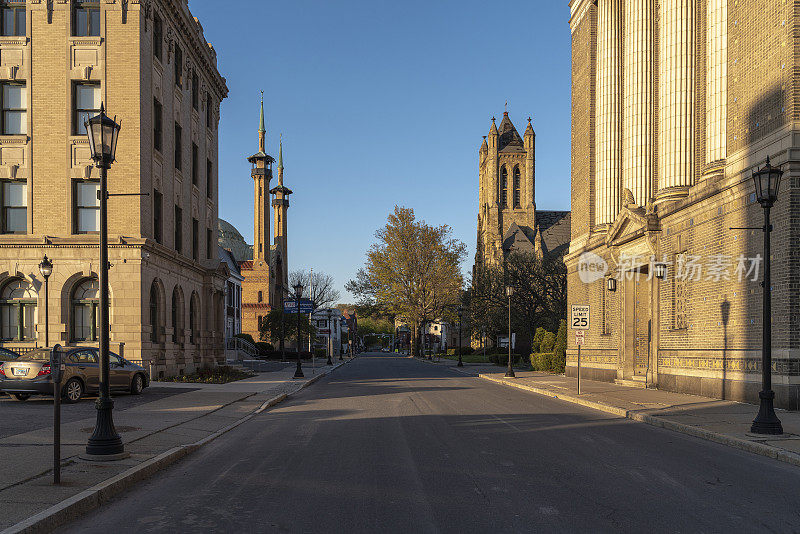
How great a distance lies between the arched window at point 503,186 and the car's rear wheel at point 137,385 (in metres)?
86.9

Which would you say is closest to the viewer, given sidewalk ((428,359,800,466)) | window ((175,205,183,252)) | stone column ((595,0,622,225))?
sidewalk ((428,359,800,466))

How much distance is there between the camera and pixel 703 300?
2002cm

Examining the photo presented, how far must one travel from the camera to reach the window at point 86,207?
26047 mm

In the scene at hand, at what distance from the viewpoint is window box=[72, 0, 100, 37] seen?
1034 inches

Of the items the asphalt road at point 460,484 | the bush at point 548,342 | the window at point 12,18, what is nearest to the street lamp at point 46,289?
the window at point 12,18

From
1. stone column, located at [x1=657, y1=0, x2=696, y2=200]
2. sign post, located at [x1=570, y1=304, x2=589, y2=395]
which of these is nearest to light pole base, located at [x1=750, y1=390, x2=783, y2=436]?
sign post, located at [x1=570, y1=304, x2=589, y2=395]

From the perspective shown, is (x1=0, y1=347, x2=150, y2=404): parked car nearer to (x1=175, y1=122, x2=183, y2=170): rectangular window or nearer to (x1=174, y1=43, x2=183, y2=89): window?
(x1=175, y1=122, x2=183, y2=170): rectangular window

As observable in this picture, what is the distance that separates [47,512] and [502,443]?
23.3ft

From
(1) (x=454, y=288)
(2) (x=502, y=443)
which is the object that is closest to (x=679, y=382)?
(2) (x=502, y=443)

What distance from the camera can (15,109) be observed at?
85.5ft

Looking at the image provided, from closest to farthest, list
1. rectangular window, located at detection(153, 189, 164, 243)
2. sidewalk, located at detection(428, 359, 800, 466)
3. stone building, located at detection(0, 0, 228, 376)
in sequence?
sidewalk, located at detection(428, 359, 800, 466) < stone building, located at detection(0, 0, 228, 376) < rectangular window, located at detection(153, 189, 164, 243)

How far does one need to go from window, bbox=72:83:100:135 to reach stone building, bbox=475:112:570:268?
76.3 metres

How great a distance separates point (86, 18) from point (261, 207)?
47416 millimetres

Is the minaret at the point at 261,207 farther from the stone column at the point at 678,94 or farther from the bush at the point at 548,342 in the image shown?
the stone column at the point at 678,94
